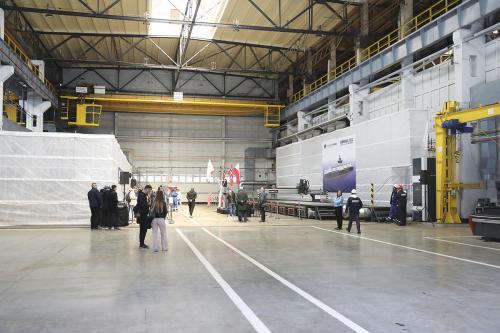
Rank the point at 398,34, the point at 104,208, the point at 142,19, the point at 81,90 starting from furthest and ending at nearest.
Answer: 1. the point at 81,90
2. the point at 142,19
3. the point at 398,34
4. the point at 104,208

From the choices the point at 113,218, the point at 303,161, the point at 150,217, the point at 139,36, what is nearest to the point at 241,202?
the point at 113,218

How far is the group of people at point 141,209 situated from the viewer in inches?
423

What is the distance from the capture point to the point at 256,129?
4525 centimetres

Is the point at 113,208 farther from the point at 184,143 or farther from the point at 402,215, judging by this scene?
the point at 184,143

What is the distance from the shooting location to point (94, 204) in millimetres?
16234

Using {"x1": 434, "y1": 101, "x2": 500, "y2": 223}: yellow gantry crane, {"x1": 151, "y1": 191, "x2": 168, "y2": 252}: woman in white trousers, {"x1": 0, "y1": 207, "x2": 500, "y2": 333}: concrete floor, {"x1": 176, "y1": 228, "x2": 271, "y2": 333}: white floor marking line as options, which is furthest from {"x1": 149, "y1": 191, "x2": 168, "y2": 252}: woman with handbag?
{"x1": 434, "y1": 101, "x2": 500, "y2": 223}: yellow gantry crane

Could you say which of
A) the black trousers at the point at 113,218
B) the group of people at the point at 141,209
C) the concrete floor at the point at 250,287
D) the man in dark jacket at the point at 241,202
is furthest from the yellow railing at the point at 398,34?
the black trousers at the point at 113,218

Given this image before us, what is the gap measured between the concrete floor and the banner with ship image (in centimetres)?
1409

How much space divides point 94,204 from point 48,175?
2930mm

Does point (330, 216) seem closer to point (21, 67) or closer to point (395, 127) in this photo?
point (395, 127)

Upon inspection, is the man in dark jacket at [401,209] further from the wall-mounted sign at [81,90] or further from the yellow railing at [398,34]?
the wall-mounted sign at [81,90]

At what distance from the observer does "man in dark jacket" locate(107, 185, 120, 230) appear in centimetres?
1659

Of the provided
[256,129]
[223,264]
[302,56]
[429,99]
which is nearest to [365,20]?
[429,99]

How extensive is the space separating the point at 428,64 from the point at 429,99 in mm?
2528
